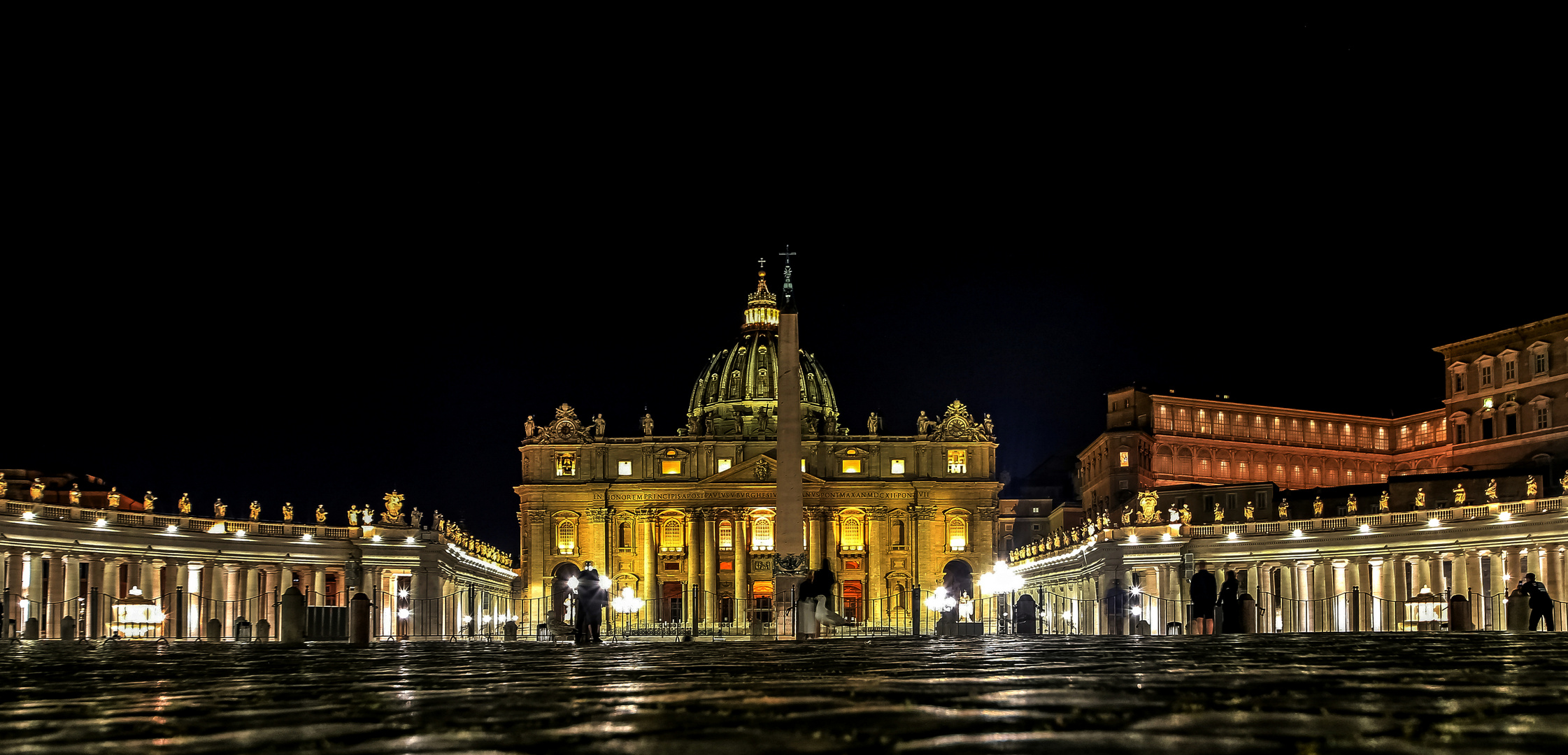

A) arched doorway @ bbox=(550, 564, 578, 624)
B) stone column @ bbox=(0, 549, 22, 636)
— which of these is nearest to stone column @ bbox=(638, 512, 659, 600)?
arched doorway @ bbox=(550, 564, 578, 624)

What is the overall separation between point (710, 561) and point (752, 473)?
335 inches

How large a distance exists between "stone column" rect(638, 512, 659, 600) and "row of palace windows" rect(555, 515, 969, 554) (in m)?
0.88

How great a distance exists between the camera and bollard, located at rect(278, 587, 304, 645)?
4044 centimetres

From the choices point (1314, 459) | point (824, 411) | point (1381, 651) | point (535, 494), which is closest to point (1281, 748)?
point (1381, 651)

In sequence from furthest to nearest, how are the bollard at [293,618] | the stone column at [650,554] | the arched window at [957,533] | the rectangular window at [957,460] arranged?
the rectangular window at [957,460] → the arched window at [957,533] → the stone column at [650,554] → the bollard at [293,618]

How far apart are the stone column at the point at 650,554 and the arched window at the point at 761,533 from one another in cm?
861

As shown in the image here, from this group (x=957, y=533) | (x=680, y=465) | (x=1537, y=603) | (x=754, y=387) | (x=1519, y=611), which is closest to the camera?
(x=1537, y=603)

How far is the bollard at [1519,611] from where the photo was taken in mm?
40719

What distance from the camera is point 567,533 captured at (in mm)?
140875

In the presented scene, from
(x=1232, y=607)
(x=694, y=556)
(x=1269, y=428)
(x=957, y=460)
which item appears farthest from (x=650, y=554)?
(x=1232, y=607)

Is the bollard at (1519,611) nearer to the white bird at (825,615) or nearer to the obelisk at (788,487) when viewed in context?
the white bird at (825,615)

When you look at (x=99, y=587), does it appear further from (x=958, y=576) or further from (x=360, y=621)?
(x=958, y=576)

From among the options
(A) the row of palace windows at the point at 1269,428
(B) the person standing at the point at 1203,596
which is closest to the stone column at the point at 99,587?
(B) the person standing at the point at 1203,596

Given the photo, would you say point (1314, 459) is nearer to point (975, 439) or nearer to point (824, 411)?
point (975, 439)
